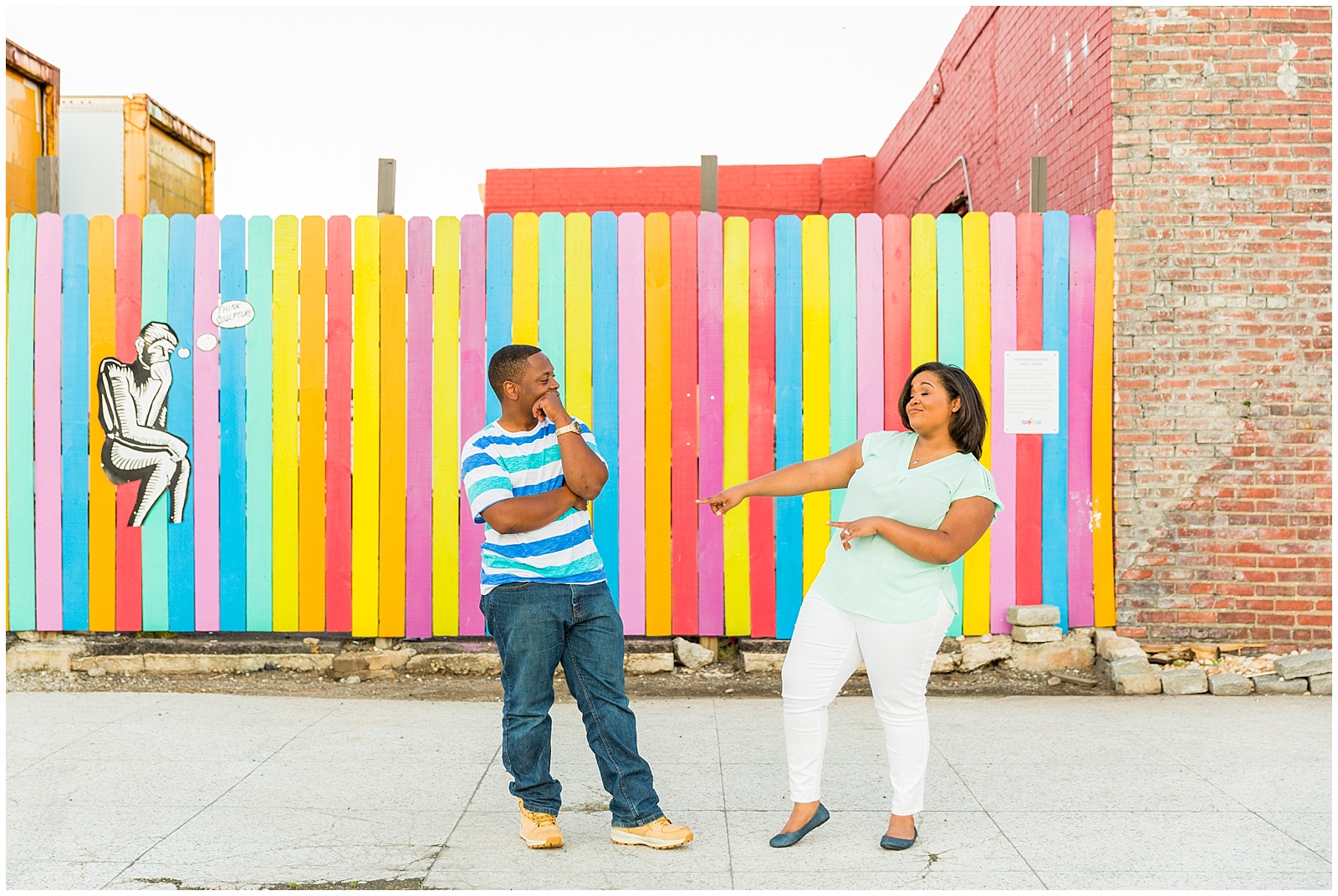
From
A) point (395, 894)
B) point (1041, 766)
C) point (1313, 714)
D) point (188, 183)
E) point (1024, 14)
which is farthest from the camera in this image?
point (188, 183)

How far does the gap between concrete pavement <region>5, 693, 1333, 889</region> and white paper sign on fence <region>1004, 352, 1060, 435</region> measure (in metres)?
1.42

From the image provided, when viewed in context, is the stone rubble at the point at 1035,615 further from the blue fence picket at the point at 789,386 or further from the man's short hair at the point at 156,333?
the man's short hair at the point at 156,333

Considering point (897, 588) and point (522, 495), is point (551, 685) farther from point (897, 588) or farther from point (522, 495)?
point (897, 588)

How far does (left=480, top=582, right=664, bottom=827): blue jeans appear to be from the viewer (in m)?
3.52

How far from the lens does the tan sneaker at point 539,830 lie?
3.54 metres

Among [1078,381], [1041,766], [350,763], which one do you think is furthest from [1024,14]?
[350,763]

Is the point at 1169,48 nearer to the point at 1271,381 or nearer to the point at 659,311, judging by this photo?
the point at 1271,381

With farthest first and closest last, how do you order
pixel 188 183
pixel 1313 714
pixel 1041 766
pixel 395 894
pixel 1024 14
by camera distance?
pixel 188 183 < pixel 1024 14 < pixel 1313 714 < pixel 1041 766 < pixel 395 894

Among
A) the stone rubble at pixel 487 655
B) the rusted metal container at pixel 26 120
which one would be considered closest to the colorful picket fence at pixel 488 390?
the stone rubble at pixel 487 655

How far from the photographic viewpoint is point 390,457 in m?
5.96

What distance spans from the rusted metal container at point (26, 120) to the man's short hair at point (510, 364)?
4.78m

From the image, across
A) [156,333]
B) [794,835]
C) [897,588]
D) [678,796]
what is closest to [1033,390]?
[897,588]

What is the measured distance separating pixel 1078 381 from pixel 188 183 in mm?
6928

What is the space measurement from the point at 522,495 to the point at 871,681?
1.25 meters
